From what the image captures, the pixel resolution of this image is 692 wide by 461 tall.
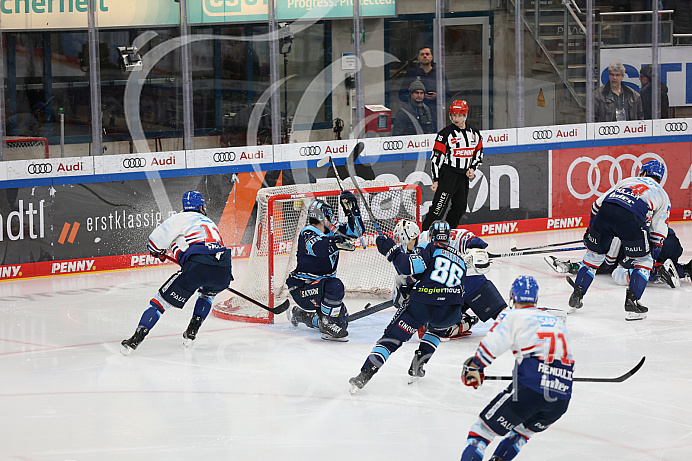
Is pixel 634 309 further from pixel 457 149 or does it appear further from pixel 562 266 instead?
pixel 457 149

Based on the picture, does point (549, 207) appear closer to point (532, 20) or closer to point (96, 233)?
point (532, 20)

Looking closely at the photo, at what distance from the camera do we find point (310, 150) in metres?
9.77

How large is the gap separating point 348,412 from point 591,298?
3.37 meters

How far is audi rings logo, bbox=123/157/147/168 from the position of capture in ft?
29.6

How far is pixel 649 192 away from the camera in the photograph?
22.6 feet

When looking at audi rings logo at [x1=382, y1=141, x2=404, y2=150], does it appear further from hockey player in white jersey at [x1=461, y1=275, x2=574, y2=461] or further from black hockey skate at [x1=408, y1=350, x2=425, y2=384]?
hockey player in white jersey at [x1=461, y1=275, x2=574, y2=461]

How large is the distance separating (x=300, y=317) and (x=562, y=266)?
285 cm

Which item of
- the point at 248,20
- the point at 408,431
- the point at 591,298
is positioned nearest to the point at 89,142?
the point at 248,20

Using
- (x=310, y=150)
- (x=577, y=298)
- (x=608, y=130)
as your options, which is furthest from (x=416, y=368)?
(x=608, y=130)

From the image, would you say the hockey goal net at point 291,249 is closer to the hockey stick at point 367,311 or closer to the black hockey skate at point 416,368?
the hockey stick at point 367,311

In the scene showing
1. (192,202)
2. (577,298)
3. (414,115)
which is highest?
(414,115)

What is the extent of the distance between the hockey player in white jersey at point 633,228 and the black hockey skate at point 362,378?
250 centimetres

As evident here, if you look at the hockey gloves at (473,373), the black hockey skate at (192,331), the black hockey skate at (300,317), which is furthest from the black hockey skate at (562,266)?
the hockey gloves at (473,373)

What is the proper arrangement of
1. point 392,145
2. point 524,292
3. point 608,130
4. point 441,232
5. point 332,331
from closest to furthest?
point 524,292 < point 441,232 < point 332,331 < point 392,145 < point 608,130
